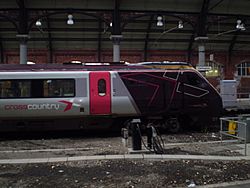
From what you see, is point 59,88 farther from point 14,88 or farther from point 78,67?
point 14,88

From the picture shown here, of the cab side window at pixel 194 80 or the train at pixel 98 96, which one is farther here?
the cab side window at pixel 194 80

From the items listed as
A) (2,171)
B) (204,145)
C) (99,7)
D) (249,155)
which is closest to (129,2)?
(99,7)

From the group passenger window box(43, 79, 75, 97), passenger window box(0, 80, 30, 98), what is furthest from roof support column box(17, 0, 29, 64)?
passenger window box(43, 79, 75, 97)

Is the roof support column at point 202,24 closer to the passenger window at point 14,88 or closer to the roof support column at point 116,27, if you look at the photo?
the roof support column at point 116,27

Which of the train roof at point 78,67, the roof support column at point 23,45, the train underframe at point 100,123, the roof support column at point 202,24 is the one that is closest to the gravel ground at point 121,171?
the train underframe at point 100,123

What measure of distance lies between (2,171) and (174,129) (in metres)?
8.13

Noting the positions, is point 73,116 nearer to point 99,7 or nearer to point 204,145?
point 204,145

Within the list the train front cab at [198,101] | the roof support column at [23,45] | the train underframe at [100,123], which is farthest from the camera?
the roof support column at [23,45]

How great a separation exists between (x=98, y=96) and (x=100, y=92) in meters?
0.19

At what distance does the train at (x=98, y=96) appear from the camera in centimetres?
1223

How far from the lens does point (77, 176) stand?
6832 millimetres

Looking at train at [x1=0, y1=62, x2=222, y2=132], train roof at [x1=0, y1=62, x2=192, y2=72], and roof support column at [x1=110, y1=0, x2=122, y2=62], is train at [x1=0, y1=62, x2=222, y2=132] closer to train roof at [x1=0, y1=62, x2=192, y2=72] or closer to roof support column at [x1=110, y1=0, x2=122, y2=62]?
train roof at [x1=0, y1=62, x2=192, y2=72]

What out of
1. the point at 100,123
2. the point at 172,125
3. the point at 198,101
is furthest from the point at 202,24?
the point at 100,123

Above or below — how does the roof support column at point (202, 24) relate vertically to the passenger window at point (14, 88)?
above
